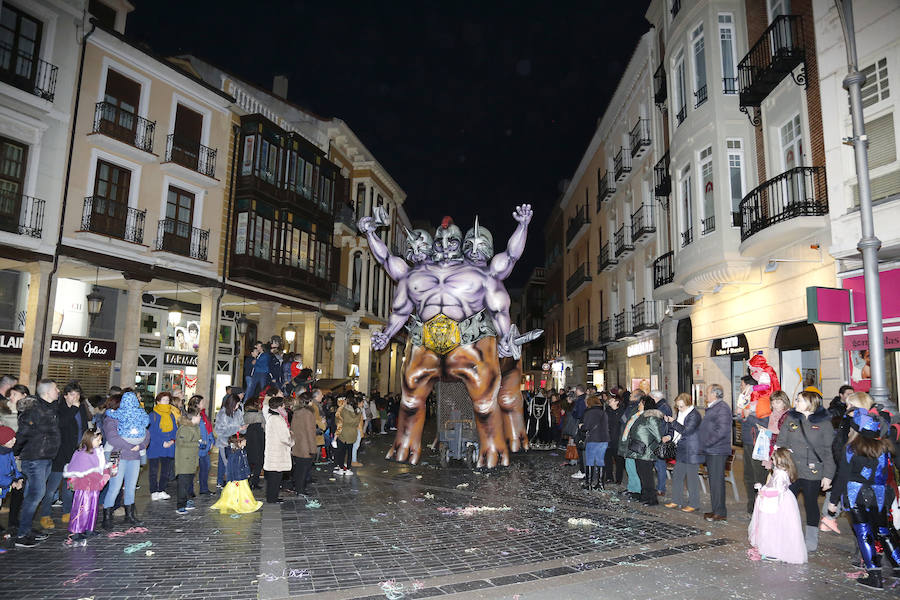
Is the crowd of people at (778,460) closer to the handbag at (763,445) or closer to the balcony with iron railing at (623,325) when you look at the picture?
the handbag at (763,445)

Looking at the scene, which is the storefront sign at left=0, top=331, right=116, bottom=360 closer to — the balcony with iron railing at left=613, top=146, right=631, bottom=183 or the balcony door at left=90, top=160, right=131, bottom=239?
the balcony door at left=90, top=160, right=131, bottom=239

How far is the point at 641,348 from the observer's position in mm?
23484

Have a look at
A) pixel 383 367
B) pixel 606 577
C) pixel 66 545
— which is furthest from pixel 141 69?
pixel 383 367

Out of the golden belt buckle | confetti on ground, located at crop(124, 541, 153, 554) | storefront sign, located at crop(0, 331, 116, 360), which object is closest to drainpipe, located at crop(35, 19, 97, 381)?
storefront sign, located at crop(0, 331, 116, 360)

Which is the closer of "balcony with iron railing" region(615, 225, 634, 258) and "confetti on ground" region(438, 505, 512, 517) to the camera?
"confetti on ground" region(438, 505, 512, 517)

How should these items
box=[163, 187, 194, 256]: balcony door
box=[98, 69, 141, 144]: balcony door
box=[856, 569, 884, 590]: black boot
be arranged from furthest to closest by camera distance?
1. box=[163, 187, 194, 256]: balcony door
2. box=[98, 69, 141, 144]: balcony door
3. box=[856, 569, 884, 590]: black boot

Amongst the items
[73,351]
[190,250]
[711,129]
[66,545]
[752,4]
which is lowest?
[66,545]

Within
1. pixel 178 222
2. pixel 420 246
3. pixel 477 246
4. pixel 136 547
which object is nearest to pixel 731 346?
pixel 477 246

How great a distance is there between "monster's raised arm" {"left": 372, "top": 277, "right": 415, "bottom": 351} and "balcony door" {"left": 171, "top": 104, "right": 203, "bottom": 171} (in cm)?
1158

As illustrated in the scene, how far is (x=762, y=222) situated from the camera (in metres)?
12.3

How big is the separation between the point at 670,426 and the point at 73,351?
1652cm

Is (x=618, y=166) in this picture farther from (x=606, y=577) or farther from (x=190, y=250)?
(x=606, y=577)

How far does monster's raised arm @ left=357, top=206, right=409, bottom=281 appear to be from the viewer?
36.7 feet

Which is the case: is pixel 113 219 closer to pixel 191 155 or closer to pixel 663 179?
pixel 191 155
